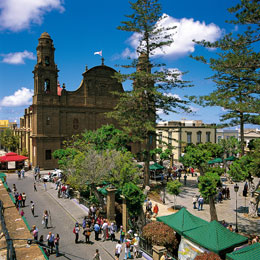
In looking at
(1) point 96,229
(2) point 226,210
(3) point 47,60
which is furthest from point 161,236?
(3) point 47,60

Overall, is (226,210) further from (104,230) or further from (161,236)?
(104,230)

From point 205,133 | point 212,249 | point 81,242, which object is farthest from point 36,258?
point 205,133

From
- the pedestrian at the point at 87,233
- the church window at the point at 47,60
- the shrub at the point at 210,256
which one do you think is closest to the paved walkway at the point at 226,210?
the pedestrian at the point at 87,233

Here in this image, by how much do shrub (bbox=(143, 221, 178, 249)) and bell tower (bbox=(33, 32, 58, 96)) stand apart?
31.7 metres

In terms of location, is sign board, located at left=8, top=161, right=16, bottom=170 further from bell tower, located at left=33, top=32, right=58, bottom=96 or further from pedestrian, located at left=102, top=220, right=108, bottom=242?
pedestrian, located at left=102, top=220, right=108, bottom=242

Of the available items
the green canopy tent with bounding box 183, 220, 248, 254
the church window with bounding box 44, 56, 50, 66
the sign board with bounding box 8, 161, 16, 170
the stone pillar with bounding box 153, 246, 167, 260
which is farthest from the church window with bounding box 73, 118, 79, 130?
the green canopy tent with bounding box 183, 220, 248, 254

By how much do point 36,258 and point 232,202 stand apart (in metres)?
20.7

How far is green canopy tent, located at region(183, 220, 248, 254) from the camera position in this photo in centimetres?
1023

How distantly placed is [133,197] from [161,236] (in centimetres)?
294

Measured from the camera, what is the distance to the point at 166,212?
19625mm

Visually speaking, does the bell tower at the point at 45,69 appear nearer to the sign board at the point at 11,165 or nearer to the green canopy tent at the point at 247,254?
the sign board at the point at 11,165

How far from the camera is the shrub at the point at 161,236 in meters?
12.2

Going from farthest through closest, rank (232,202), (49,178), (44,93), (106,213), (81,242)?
(44,93)
(49,178)
(232,202)
(106,213)
(81,242)

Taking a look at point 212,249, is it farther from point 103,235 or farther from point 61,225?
point 61,225
